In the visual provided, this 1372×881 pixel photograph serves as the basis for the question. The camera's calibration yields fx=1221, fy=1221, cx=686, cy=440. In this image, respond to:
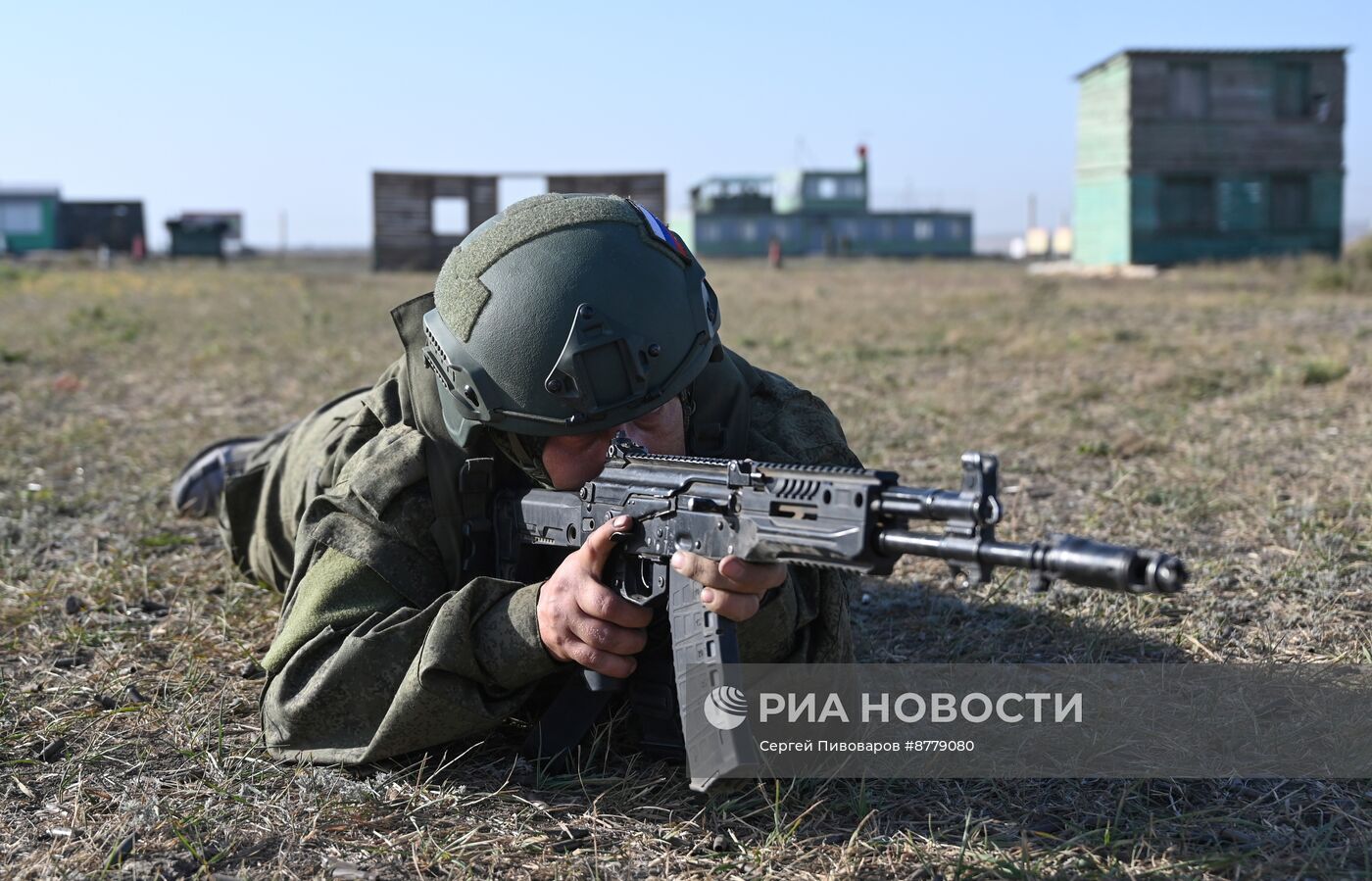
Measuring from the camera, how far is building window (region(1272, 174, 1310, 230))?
27.4m

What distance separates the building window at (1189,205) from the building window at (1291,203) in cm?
147

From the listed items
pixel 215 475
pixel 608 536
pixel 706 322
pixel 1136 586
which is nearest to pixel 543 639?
pixel 608 536

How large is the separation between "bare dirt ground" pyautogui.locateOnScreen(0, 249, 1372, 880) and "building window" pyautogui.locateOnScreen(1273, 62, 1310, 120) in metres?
19.7

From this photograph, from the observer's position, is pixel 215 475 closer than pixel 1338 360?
Yes

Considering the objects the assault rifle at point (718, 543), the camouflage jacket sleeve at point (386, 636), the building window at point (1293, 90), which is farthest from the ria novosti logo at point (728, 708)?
the building window at point (1293, 90)

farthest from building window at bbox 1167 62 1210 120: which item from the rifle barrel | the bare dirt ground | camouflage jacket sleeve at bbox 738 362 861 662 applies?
the rifle barrel

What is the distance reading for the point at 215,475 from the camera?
5.61 metres

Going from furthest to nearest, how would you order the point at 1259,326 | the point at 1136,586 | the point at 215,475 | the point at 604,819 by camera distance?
1. the point at 1259,326
2. the point at 215,475
3. the point at 604,819
4. the point at 1136,586

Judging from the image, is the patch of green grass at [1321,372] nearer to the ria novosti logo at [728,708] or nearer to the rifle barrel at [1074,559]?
the ria novosti logo at [728,708]

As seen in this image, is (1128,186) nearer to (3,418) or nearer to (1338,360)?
(1338,360)

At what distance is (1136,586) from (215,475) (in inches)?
187

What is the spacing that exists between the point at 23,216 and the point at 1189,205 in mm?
48308

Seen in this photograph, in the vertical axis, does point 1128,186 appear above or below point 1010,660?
above

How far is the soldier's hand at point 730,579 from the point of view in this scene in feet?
7.66
